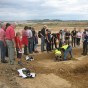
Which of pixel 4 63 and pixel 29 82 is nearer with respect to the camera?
pixel 29 82

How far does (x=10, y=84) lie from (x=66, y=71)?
3730 mm

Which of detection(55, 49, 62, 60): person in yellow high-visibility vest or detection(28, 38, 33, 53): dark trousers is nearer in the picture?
detection(55, 49, 62, 60): person in yellow high-visibility vest

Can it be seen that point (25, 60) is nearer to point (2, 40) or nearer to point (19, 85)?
point (2, 40)

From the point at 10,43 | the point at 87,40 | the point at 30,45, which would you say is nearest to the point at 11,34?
the point at 10,43

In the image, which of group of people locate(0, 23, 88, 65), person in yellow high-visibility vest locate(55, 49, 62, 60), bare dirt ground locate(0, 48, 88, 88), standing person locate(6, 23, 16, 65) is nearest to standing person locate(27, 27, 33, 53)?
group of people locate(0, 23, 88, 65)

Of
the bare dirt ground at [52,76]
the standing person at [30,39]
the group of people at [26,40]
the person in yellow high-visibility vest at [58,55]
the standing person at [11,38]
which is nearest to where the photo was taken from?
the bare dirt ground at [52,76]

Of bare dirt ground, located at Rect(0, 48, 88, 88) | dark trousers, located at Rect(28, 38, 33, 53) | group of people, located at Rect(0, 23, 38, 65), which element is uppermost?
group of people, located at Rect(0, 23, 38, 65)

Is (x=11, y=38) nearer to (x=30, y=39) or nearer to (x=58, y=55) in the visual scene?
(x=58, y=55)

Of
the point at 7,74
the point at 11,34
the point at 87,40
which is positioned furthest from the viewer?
the point at 87,40

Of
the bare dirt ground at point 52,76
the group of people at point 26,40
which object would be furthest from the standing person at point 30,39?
the bare dirt ground at point 52,76

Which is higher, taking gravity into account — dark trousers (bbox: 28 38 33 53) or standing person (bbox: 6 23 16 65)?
standing person (bbox: 6 23 16 65)

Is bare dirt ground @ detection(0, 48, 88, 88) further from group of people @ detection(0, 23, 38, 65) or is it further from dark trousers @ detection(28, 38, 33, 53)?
dark trousers @ detection(28, 38, 33, 53)

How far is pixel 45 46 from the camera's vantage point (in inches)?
810

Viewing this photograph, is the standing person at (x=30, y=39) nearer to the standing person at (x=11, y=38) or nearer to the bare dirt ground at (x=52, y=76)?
the bare dirt ground at (x=52, y=76)
